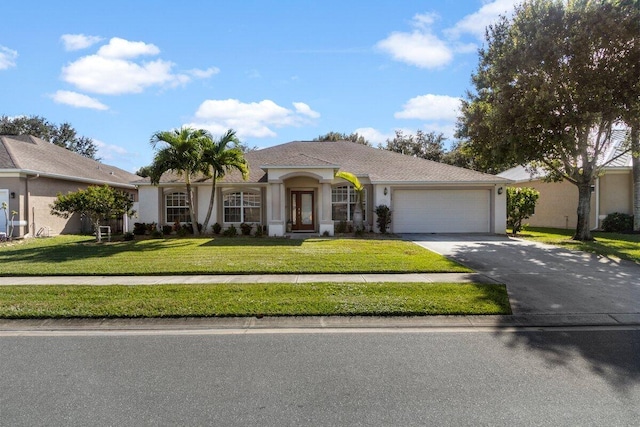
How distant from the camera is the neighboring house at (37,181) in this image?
17.8 metres

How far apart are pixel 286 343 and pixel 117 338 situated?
2.37 metres

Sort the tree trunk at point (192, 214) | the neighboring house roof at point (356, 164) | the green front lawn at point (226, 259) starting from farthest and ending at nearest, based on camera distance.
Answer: the neighboring house roof at point (356, 164) < the tree trunk at point (192, 214) < the green front lawn at point (226, 259)

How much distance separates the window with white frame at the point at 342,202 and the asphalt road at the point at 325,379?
570 inches

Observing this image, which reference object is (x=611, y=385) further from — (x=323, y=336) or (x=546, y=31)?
(x=546, y=31)

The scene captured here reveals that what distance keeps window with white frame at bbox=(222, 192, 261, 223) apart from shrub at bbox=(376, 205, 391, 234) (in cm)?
602

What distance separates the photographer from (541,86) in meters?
13.0

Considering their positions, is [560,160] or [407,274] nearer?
[407,274]

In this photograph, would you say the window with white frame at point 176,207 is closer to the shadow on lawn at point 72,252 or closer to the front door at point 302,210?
the shadow on lawn at point 72,252

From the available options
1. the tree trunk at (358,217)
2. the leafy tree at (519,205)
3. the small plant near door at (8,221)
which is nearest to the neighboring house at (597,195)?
the leafy tree at (519,205)

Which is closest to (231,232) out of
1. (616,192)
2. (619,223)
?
(619,223)

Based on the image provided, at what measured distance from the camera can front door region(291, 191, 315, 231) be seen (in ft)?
66.5

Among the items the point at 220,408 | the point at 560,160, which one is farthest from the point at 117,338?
the point at 560,160

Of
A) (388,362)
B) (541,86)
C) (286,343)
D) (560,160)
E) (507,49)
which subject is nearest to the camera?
(388,362)

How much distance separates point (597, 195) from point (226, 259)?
20434mm
